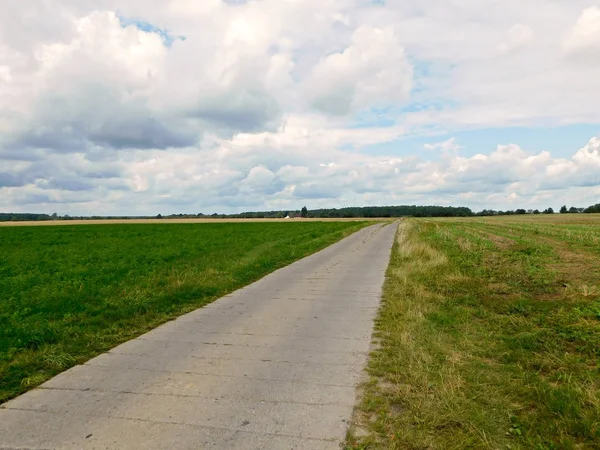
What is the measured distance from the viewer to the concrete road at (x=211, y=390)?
12.9ft

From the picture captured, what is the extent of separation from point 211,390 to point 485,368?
12.3 ft

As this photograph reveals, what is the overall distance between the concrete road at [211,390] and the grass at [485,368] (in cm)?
47

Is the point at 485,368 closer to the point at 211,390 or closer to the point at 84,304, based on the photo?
the point at 211,390

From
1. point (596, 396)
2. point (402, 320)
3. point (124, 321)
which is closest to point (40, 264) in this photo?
point (124, 321)

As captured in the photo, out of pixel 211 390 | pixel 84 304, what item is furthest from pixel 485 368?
pixel 84 304

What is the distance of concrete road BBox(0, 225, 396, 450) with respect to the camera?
12.9ft

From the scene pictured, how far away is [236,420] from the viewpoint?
13.8ft

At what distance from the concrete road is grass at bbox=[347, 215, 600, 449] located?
1.55 ft

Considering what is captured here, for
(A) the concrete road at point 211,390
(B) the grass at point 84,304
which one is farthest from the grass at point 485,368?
(B) the grass at point 84,304

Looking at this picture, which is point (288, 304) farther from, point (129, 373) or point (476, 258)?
point (476, 258)

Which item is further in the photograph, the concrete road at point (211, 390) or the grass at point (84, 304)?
the grass at point (84, 304)

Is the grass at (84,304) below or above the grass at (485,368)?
below

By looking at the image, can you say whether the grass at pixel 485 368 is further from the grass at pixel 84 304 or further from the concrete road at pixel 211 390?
the grass at pixel 84 304

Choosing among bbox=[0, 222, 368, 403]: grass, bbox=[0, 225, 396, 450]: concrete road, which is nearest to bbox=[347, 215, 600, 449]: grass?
bbox=[0, 225, 396, 450]: concrete road
